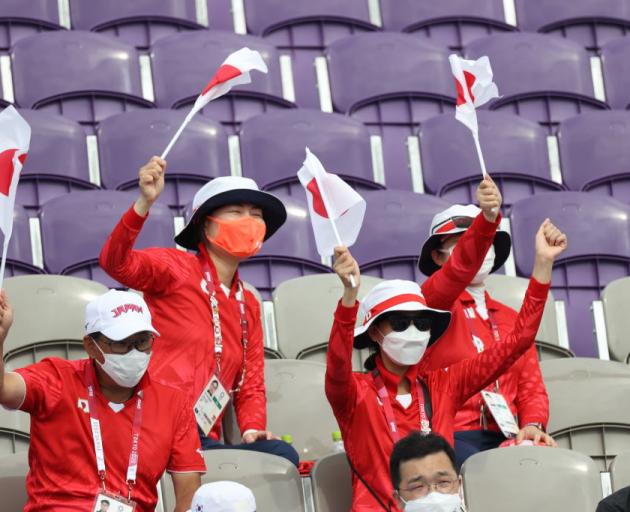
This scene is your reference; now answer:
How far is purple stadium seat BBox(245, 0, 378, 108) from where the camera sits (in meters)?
7.59

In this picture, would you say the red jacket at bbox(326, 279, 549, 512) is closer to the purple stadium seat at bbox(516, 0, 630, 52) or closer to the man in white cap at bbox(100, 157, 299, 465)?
the man in white cap at bbox(100, 157, 299, 465)

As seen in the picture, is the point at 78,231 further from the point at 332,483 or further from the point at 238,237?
the point at 332,483

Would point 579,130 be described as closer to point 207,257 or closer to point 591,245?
point 591,245

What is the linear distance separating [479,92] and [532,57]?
2.81 meters

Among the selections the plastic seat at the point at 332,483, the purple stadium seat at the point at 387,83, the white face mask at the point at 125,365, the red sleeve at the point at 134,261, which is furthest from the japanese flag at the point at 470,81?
the purple stadium seat at the point at 387,83

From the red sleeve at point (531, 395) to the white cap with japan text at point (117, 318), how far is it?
1.36 meters

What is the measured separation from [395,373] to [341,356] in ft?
1.12

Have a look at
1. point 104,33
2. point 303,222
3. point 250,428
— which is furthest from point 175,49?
point 250,428

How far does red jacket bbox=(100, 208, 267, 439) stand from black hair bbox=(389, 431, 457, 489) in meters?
0.92

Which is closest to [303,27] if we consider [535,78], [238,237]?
[535,78]

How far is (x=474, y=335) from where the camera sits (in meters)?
5.07

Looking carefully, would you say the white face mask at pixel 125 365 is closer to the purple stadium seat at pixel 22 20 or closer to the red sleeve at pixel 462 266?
the red sleeve at pixel 462 266

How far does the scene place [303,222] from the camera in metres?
6.22

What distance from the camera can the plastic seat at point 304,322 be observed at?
5.55 metres
